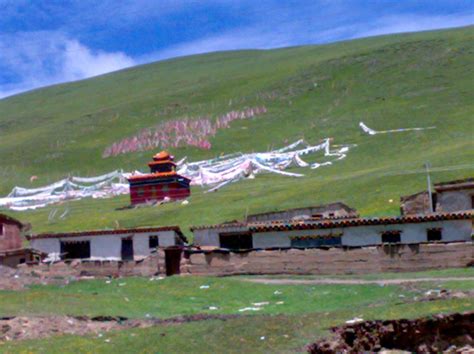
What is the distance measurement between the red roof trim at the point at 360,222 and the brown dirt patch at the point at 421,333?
17304 millimetres

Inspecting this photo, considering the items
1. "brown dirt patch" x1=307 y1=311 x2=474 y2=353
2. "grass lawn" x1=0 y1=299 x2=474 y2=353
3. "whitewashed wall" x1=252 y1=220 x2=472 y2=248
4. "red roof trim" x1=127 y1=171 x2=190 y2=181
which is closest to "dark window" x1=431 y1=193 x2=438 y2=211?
"whitewashed wall" x1=252 y1=220 x2=472 y2=248

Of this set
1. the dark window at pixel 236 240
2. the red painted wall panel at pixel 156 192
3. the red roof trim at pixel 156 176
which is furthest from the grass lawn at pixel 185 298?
the red roof trim at pixel 156 176

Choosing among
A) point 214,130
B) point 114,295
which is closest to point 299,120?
point 214,130

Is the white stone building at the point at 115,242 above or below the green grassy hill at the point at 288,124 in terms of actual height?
below

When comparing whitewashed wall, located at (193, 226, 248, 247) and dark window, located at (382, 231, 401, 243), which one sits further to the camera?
whitewashed wall, located at (193, 226, 248, 247)

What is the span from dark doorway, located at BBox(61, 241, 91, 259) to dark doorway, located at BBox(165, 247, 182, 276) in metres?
7.54

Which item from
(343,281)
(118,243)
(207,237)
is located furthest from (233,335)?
(118,243)

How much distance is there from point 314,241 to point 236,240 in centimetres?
429

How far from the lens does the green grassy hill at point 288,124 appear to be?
204 ft

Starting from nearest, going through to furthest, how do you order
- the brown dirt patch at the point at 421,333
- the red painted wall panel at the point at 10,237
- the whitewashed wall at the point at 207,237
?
the brown dirt patch at the point at 421,333 < the whitewashed wall at the point at 207,237 < the red painted wall panel at the point at 10,237

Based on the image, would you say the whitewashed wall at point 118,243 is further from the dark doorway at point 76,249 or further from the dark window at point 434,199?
the dark window at point 434,199

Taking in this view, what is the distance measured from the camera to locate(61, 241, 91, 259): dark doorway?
44531 mm

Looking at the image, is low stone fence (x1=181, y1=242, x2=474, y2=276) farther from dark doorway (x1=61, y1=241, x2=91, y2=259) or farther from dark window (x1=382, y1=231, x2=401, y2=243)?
dark doorway (x1=61, y1=241, x2=91, y2=259)

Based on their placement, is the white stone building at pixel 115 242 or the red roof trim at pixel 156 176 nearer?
the white stone building at pixel 115 242
